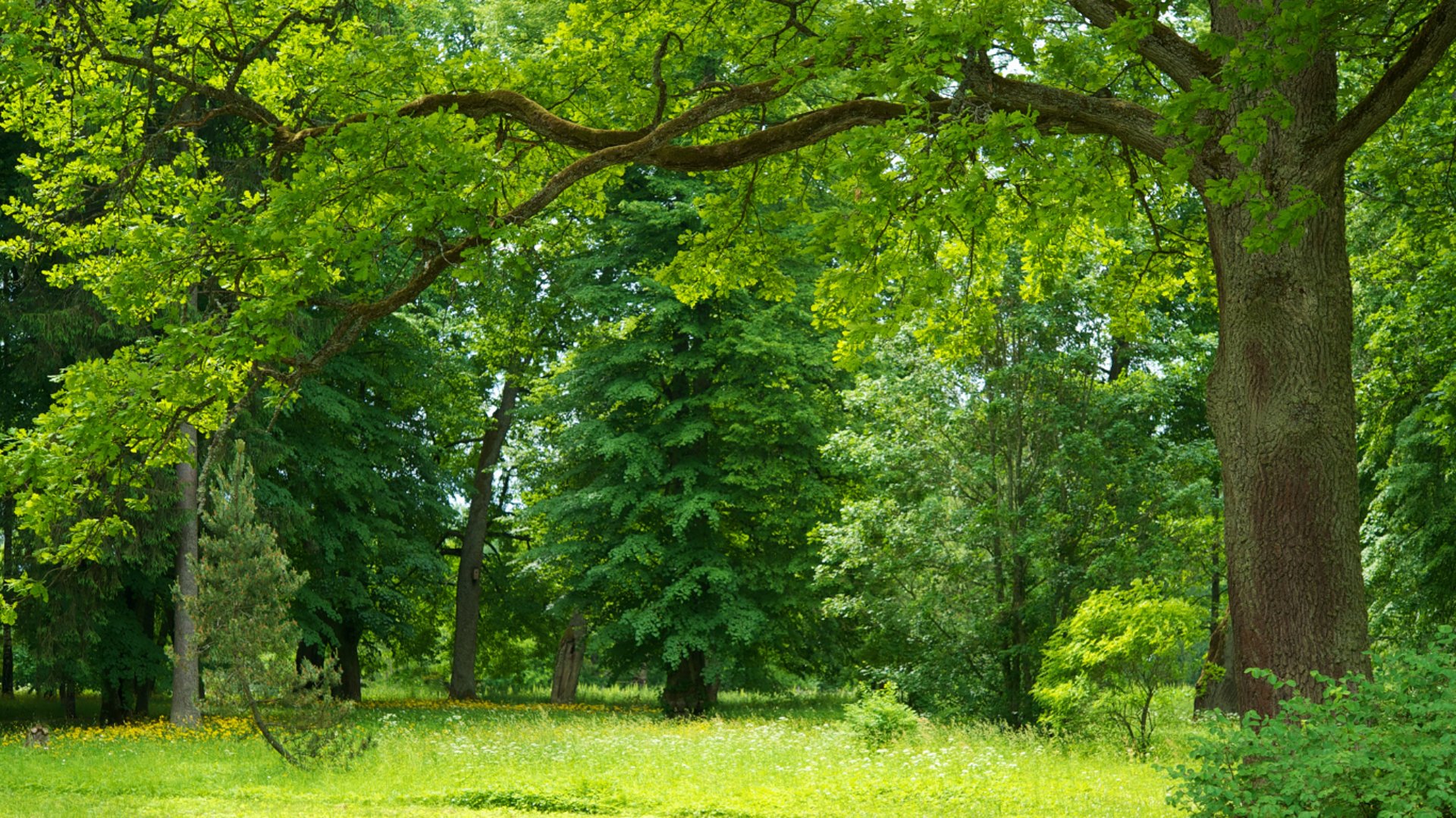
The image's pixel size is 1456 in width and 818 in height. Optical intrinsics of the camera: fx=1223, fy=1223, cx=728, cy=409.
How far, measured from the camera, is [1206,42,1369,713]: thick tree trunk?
6.49m

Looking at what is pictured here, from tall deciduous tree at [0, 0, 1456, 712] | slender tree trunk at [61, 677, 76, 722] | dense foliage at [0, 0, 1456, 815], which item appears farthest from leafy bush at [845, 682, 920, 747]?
slender tree trunk at [61, 677, 76, 722]

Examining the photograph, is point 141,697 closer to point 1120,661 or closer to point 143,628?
point 143,628

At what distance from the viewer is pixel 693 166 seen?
8227 mm

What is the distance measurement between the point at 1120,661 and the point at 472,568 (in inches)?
675

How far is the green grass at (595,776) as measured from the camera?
11.1 metres

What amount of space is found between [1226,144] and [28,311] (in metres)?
17.6

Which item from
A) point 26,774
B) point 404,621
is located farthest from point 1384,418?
point 404,621

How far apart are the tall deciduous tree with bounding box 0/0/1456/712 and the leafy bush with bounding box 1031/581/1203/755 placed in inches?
229

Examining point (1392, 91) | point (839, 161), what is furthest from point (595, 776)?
point (1392, 91)

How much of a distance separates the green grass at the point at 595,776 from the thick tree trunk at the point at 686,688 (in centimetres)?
481

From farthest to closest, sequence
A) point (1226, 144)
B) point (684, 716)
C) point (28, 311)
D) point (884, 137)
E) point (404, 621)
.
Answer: point (404, 621), point (684, 716), point (28, 311), point (884, 137), point (1226, 144)

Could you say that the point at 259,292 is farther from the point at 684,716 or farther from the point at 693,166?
the point at 684,716

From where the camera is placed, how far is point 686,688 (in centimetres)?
2200

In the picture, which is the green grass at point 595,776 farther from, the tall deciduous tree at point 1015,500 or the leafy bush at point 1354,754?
the leafy bush at point 1354,754
